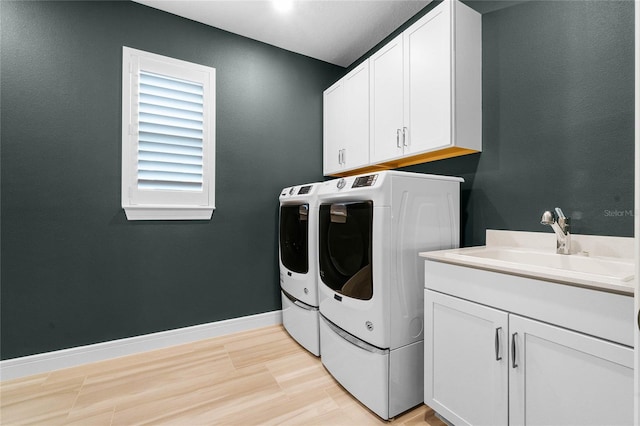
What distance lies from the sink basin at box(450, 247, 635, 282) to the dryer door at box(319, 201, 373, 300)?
0.47m

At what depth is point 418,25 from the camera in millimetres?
1885

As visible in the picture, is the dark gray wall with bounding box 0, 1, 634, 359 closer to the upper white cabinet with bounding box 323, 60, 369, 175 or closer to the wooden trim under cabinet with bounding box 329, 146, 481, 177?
the wooden trim under cabinet with bounding box 329, 146, 481, 177

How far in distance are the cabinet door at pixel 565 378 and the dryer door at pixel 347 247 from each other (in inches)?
26.3

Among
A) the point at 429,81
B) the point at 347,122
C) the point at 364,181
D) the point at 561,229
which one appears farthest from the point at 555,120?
the point at 347,122

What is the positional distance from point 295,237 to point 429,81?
145 centimetres

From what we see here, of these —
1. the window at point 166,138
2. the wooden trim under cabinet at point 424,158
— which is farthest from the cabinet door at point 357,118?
the window at point 166,138

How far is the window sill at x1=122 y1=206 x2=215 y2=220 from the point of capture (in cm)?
217

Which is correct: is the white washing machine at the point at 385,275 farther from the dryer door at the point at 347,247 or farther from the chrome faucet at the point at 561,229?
the chrome faucet at the point at 561,229

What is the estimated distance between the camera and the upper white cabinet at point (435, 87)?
1.71 metres

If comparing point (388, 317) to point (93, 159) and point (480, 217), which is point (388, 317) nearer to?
point (480, 217)

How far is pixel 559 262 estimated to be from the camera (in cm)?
136

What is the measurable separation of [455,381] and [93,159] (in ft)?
8.55

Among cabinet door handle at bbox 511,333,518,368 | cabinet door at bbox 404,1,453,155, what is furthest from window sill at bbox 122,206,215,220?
cabinet door handle at bbox 511,333,518,368

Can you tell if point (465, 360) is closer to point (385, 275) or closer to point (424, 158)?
point (385, 275)
